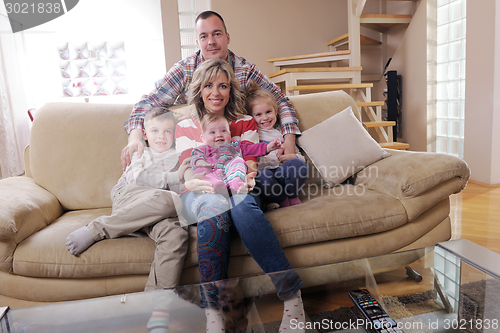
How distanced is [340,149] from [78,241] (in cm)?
117

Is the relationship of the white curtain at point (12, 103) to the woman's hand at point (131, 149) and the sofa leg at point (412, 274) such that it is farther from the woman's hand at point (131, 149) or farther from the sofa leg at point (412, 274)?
the sofa leg at point (412, 274)

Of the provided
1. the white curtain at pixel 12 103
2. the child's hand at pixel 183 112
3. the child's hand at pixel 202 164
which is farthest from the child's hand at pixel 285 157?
the white curtain at pixel 12 103

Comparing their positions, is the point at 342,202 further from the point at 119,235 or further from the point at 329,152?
the point at 119,235

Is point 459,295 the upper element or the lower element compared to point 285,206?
lower

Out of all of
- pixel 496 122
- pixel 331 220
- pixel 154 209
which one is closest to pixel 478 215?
pixel 496 122

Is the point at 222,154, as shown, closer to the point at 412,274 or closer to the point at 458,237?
the point at 412,274

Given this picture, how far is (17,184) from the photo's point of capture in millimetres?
1469

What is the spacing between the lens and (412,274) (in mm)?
973

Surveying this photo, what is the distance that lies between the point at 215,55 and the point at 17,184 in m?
1.06

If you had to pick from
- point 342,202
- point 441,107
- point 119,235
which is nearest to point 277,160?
point 342,202

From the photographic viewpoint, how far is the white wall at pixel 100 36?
475cm

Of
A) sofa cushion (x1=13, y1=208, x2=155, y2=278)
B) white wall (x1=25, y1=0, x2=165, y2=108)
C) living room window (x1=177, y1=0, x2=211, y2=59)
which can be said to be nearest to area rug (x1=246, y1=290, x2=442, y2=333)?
sofa cushion (x1=13, y1=208, x2=155, y2=278)

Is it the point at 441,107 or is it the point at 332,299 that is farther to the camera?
the point at 441,107

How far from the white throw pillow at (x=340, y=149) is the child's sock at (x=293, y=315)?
0.84 m
